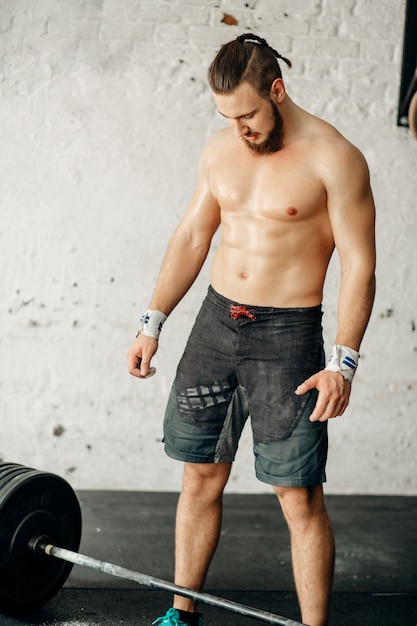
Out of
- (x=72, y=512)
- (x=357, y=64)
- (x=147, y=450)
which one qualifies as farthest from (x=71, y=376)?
(x=357, y=64)

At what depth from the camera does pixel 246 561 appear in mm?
2625

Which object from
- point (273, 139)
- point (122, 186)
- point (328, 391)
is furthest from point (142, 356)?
point (122, 186)

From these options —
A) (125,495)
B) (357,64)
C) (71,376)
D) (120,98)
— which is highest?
(357,64)

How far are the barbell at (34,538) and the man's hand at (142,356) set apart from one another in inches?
14.9

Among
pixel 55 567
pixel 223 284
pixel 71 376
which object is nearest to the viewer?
pixel 223 284

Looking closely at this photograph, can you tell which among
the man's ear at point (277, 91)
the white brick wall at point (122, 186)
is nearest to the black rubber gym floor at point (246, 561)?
the white brick wall at point (122, 186)

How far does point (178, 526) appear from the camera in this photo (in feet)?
6.79

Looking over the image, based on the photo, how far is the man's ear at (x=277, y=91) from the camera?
180 cm

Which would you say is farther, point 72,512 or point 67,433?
point 67,433

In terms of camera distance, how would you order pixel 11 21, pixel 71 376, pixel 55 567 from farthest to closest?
pixel 71 376
pixel 11 21
pixel 55 567

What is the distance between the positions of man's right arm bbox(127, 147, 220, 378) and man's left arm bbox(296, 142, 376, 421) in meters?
0.38

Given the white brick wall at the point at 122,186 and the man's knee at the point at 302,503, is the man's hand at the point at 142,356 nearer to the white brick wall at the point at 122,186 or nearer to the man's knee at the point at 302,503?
the man's knee at the point at 302,503

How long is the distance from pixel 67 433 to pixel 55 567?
1.05 meters

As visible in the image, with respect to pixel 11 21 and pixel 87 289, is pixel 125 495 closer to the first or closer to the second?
pixel 87 289
